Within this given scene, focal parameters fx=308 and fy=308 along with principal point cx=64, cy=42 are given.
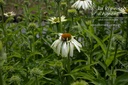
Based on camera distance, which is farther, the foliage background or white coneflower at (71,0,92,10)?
white coneflower at (71,0,92,10)

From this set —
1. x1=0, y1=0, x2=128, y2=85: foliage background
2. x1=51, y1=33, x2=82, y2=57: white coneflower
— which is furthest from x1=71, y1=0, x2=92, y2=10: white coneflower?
x1=51, y1=33, x2=82, y2=57: white coneflower

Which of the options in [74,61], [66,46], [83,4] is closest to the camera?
[66,46]

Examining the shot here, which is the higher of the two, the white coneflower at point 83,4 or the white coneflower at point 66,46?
the white coneflower at point 83,4

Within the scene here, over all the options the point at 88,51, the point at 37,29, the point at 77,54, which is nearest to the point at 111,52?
the point at 88,51

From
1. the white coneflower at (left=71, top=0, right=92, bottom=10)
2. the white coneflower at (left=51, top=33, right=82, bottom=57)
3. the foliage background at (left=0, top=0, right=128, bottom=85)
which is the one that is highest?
the white coneflower at (left=71, top=0, right=92, bottom=10)

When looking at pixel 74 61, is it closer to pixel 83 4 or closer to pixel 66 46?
pixel 66 46

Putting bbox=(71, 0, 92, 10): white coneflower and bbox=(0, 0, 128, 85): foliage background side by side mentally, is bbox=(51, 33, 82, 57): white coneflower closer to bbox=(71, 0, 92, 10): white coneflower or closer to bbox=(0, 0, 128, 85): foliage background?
bbox=(0, 0, 128, 85): foliage background

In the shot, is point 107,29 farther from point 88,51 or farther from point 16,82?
point 16,82

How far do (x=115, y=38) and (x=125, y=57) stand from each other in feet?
1.34

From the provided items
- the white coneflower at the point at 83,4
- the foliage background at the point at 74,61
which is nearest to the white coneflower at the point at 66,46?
the foliage background at the point at 74,61

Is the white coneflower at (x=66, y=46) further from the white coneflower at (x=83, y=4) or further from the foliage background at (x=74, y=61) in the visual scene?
the white coneflower at (x=83, y=4)

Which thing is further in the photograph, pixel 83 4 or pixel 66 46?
pixel 83 4

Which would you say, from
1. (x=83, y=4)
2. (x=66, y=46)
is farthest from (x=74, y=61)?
(x=83, y=4)

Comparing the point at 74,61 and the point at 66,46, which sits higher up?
the point at 66,46
